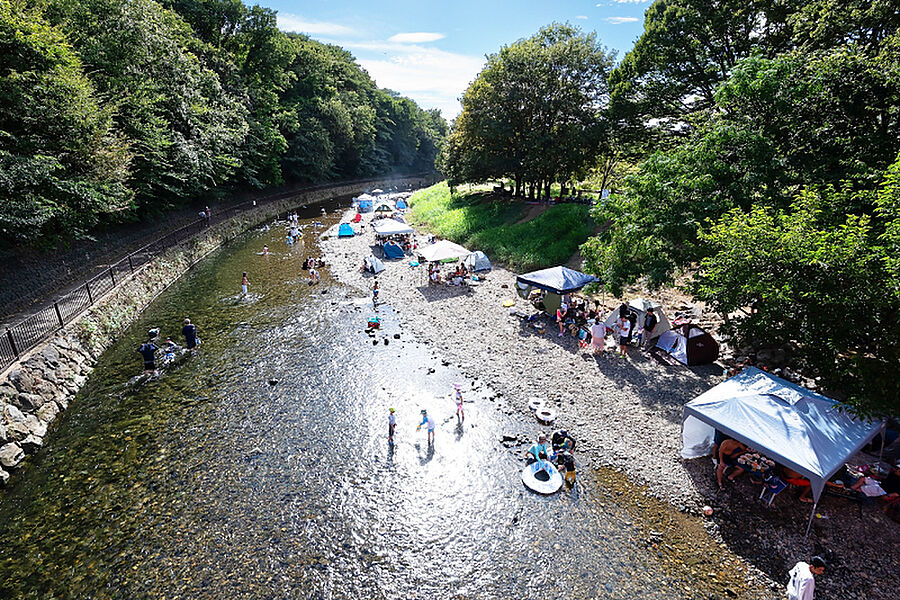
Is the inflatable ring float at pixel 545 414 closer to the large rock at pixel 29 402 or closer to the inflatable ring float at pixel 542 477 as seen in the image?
the inflatable ring float at pixel 542 477

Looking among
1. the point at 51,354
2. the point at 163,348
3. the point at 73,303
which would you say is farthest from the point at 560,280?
the point at 73,303

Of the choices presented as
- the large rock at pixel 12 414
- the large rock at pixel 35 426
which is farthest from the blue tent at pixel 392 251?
the large rock at pixel 12 414

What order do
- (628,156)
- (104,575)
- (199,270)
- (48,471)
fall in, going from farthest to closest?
(628,156), (199,270), (48,471), (104,575)

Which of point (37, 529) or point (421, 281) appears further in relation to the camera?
point (421, 281)

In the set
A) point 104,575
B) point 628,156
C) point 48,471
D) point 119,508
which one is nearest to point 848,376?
point 104,575

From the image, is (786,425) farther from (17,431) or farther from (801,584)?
(17,431)

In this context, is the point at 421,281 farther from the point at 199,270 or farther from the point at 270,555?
the point at 270,555
